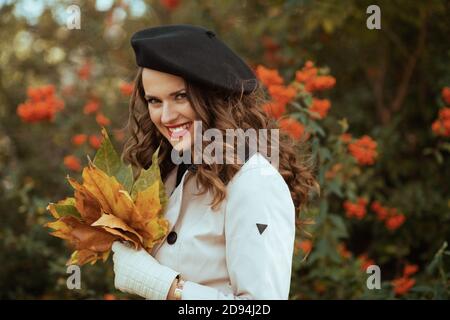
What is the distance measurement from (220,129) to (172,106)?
159mm

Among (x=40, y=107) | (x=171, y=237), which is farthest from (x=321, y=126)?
(x=171, y=237)

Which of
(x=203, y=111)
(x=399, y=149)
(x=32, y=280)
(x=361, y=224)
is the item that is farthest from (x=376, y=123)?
(x=203, y=111)

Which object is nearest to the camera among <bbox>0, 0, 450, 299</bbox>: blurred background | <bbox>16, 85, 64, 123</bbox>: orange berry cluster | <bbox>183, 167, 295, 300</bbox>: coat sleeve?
<bbox>183, 167, 295, 300</bbox>: coat sleeve

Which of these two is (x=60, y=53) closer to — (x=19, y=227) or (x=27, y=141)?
(x=27, y=141)

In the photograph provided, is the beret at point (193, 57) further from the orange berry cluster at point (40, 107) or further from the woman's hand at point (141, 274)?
the orange berry cluster at point (40, 107)

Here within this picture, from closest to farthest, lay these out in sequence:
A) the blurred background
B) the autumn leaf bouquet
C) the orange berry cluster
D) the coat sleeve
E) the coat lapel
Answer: the coat sleeve < the autumn leaf bouquet < the coat lapel < the blurred background < the orange berry cluster

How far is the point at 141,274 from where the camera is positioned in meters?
1.72

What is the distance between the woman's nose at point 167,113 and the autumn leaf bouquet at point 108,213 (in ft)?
0.42

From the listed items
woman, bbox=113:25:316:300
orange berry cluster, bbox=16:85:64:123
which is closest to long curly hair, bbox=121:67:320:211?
woman, bbox=113:25:316:300

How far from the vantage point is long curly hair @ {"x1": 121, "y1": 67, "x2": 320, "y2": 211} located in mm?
1802

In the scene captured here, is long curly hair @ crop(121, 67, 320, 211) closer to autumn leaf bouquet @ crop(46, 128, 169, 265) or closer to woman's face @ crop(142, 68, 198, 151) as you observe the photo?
woman's face @ crop(142, 68, 198, 151)

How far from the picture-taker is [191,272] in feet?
5.81
